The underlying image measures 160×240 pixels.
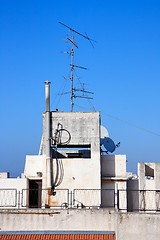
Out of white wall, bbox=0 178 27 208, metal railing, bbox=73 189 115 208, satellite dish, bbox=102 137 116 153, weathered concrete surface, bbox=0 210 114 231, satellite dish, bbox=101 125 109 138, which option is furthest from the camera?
satellite dish, bbox=101 125 109 138

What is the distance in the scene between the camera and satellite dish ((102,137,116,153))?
31.1m

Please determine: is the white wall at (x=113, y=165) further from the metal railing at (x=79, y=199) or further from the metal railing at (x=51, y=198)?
the metal railing at (x=51, y=198)

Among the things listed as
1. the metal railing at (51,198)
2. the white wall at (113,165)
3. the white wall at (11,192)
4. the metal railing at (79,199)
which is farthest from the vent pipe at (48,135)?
the white wall at (113,165)

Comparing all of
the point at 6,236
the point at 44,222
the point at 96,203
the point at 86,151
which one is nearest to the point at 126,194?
the point at 96,203

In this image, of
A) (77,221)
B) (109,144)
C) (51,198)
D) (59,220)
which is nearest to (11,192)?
(51,198)

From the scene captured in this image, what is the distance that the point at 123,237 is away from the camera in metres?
22.8

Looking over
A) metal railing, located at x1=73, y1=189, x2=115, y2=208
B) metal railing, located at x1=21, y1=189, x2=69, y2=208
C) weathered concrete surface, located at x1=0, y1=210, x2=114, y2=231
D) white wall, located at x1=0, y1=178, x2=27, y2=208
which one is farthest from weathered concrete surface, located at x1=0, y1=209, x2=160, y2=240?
white wall, located at x1=0, y1=178, x2=27, y2=208

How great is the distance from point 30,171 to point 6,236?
7227mm

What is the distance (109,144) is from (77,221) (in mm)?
8989

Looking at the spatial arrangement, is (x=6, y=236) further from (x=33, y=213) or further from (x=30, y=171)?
(x=30, y=171)

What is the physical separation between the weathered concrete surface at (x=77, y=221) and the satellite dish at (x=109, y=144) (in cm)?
817

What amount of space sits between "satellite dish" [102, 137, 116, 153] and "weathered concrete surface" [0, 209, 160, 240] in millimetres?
8171

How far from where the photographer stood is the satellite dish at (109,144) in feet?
102

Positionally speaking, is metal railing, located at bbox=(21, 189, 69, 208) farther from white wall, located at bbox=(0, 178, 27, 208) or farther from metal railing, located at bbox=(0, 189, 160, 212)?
white wall, located at bbox=(0, 178, 27, 208)
